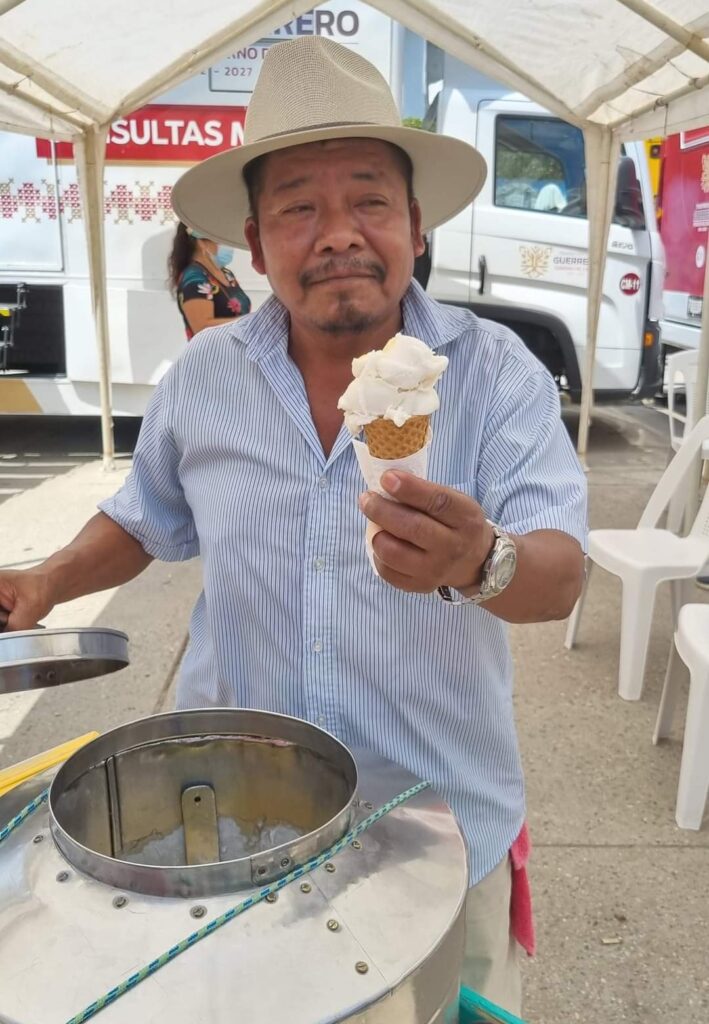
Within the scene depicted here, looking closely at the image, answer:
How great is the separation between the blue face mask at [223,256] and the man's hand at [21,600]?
5133mm

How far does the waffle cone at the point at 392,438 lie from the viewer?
3.26 ft

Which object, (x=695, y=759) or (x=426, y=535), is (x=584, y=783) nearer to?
(x=695, y=759)

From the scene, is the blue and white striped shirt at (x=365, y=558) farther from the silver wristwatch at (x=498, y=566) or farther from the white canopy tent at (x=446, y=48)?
the white canopy tent at (x=446, y=48)

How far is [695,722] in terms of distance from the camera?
9.06 feet

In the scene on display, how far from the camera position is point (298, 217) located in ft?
4.42

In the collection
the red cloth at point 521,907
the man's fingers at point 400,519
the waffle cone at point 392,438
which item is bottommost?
the red cloth at point 521,907

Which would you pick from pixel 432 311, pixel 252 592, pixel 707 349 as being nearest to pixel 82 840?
pixel 252 592

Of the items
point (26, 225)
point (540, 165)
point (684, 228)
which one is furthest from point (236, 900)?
point (684, 228)

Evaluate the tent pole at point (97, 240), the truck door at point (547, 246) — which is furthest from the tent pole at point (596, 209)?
the tent pole at point (97, 240)

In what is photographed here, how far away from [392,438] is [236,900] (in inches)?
20.3

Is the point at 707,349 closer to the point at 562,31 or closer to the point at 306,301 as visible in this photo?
the point at 562,31

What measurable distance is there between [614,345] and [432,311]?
23.3ft

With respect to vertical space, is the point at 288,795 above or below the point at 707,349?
below

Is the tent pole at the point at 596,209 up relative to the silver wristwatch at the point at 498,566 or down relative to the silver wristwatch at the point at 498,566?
up
